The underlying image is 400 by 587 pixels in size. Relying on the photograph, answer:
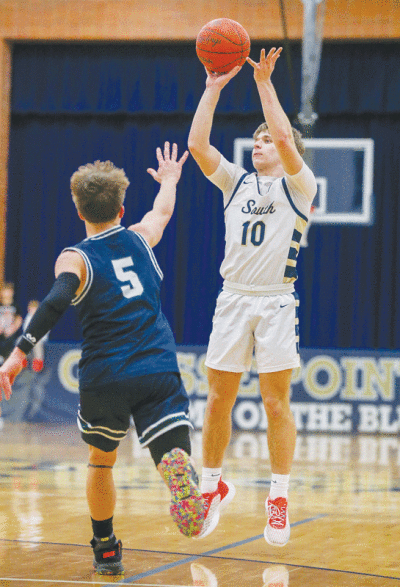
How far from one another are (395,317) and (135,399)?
39.2 ft

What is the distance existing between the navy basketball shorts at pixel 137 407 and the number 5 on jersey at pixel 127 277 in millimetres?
352

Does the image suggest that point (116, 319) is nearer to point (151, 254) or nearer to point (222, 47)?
point (151, 254)

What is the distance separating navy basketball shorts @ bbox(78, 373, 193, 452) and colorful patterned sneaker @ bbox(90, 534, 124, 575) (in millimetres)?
546

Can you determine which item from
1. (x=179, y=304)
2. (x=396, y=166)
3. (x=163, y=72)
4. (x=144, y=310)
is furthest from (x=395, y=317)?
(x=144, y=310)

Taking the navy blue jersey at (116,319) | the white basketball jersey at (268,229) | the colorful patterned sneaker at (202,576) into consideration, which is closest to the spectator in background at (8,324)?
the white basketball jersey at (268,229)

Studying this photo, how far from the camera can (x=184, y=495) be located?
3307 mm

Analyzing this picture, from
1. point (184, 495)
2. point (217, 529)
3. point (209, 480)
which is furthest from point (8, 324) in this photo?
point (184, 495)

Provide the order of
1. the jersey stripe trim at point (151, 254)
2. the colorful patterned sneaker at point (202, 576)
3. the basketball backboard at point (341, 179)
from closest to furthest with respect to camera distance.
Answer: the colorful patterned sneaker at point (202, 576), the jersey stripe trim at point (151, 254), the basketball backboard at point (341, 179)

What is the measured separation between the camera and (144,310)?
354 centimetres

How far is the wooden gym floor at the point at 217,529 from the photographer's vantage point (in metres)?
3.70

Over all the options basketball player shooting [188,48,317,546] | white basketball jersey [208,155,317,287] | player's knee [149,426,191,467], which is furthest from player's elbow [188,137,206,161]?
player's knee [149,426,191,467]

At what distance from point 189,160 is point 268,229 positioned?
1064 centimetres

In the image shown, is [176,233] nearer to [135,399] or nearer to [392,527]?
[392,527]

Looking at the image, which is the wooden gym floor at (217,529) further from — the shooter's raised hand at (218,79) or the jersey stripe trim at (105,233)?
the shooter's raised hand at (218,79)
